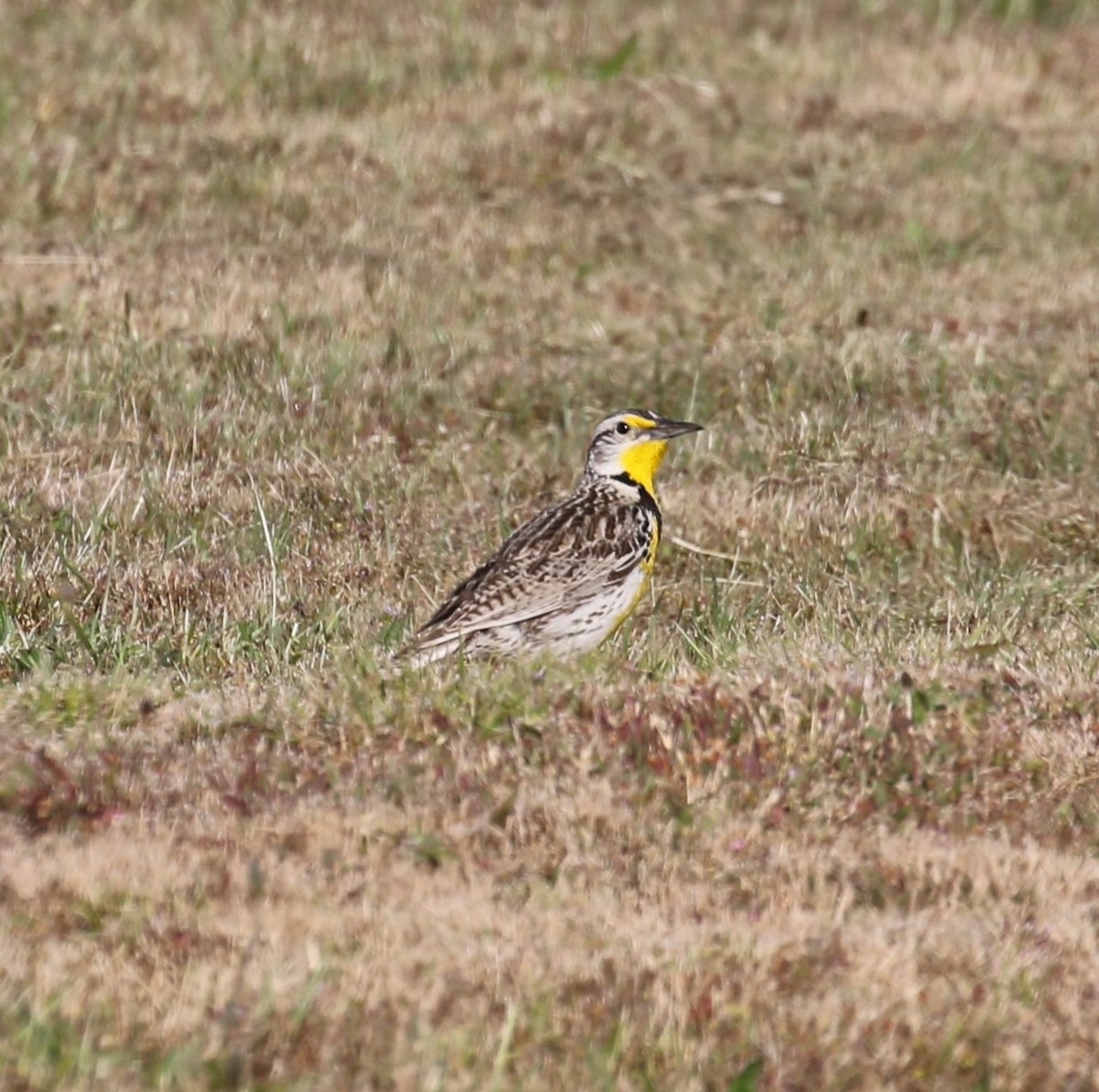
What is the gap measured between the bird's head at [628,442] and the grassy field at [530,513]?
60 centimetres

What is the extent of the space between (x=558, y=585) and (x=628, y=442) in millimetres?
1099

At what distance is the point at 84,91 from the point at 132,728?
9.71 metres

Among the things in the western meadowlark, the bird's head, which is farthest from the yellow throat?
the western meadowlark

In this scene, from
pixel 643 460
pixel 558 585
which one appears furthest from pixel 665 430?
pixel 558 585

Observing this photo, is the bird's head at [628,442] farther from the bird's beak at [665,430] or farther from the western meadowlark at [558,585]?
the western meadowlark at [558,585]

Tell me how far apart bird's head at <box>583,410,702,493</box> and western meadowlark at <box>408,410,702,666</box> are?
428 mm

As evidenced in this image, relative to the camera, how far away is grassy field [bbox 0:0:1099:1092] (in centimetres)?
538

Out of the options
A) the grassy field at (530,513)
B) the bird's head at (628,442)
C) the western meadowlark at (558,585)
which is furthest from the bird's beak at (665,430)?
the grassy field at (530,513)

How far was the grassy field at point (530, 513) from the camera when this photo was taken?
5.38 m

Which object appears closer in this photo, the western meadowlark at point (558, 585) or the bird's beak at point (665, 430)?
the western meadowlark at point (558, 585)

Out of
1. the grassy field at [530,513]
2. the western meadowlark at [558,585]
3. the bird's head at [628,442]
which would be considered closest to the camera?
the grassy field at [530,513]

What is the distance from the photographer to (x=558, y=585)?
885cm

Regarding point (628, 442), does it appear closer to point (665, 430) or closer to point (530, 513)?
point (665, 430)

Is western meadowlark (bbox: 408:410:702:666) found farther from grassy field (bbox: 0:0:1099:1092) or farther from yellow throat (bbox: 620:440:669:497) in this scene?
yellow throat (bbox: 620:440:669:497)
